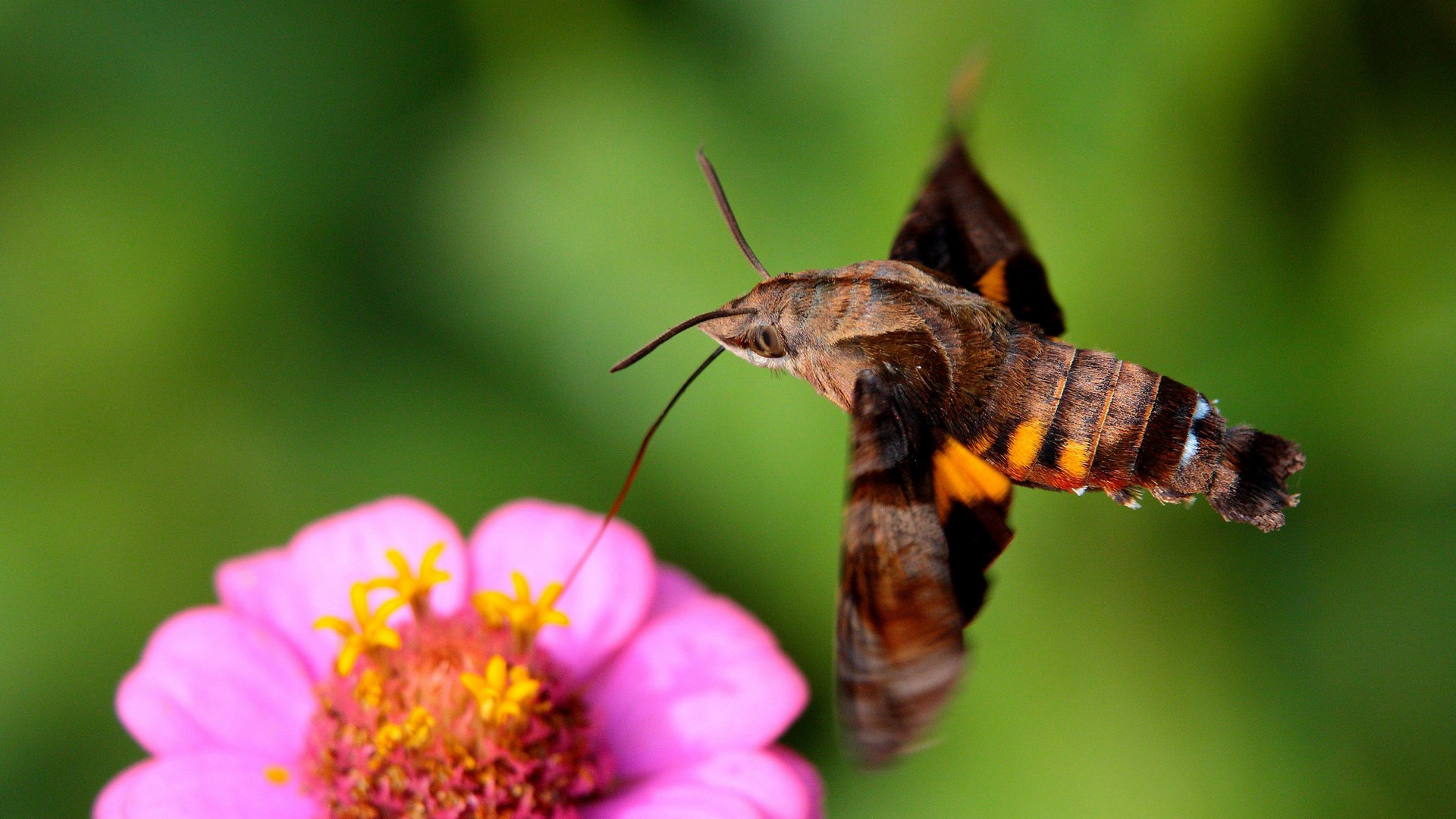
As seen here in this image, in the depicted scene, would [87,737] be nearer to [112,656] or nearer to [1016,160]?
[112,656]

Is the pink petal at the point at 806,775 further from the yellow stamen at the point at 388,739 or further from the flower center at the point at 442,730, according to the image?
the yellow stamen at the point at 388,739

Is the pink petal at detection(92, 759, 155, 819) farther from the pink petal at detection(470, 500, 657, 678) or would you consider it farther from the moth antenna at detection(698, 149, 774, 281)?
the moth antenna at detection(698, 149, 774, 281)

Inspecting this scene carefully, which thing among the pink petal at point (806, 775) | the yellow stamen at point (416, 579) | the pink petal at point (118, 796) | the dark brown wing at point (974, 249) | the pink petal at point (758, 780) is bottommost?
the pink petal at point (806, 775)

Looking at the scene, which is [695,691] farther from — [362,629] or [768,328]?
[768,328]

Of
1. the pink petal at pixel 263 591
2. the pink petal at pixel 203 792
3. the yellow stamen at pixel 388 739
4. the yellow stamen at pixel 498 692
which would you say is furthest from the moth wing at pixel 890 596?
the pink petal at pixel 263 591

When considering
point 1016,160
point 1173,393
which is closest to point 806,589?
point 1016,160

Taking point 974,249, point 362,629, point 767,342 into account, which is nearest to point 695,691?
point 362,629
